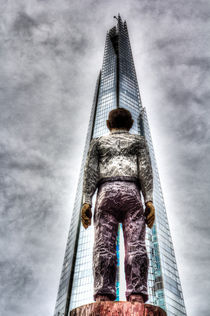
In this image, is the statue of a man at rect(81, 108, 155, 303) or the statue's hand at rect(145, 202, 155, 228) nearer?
the statue of a man at rect(81, 108, 155, 303)

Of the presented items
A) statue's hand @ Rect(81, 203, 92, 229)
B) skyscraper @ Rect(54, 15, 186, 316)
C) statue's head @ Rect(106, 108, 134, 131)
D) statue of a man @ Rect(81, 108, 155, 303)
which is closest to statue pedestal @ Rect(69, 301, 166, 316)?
statue of a man @ Rect(81, 108, 155, 303)

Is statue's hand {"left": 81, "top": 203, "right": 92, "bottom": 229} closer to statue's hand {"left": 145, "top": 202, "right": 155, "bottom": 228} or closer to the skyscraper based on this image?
statue's hand {"left": 145, "top": 202, "right": 155, "bottom": 228}

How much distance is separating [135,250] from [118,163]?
4.39ft

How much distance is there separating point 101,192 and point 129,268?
1.12 m

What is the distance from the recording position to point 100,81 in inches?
3474

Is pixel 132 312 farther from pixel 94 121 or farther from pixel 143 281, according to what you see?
pixel 94 121

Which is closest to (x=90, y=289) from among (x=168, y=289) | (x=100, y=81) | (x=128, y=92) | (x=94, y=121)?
(x=168, y=289)

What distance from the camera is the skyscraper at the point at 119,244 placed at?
175ft

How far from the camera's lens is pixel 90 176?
4.07 meters

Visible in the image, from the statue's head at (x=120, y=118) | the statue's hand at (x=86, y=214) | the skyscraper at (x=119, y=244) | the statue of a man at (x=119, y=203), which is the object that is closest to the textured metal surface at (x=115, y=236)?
the statue of a man at (x=119, y=203)

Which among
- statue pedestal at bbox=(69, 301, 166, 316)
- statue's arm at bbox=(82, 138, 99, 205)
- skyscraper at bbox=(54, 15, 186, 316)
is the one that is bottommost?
statue pedestal at bbox=(69, 301, 166, 316)

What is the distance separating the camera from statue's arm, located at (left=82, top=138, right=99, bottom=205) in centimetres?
396

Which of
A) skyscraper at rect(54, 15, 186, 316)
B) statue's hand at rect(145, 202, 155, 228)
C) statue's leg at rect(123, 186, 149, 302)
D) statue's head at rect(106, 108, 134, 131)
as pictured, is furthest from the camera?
skyscraper at rect(54, 15, 186, 316)

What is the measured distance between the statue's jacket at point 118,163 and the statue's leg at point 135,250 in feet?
0.93
